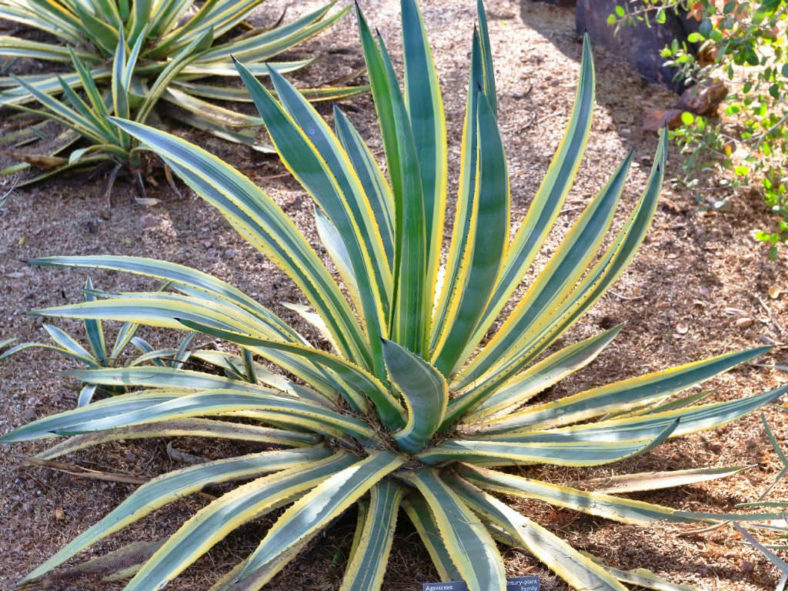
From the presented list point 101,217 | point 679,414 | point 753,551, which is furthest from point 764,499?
point 101,217

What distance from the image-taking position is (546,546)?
164 cm

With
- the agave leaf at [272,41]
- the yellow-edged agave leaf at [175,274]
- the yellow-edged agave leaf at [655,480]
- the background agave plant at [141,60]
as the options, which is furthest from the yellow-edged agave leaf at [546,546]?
the agave leaf at [272,41]

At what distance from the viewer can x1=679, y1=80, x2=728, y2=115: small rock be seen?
3059 mm

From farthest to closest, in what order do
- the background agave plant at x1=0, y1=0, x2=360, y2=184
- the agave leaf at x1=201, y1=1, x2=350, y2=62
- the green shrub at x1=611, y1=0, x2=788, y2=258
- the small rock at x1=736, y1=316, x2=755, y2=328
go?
the agave leaf at x1=201, y1=1, x2=350, y2=62
the background agave plant at x1=0, y1=0, x2=360, y2=184
the small rock at x1=736, y1=316, x2=755, y2=328
the green shrub at x1=611, y1=0, x2=788, y2=258

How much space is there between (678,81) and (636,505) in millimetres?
1996

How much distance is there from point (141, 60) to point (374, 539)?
2207 mm

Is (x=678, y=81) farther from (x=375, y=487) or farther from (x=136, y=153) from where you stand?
(x=375, y=487)

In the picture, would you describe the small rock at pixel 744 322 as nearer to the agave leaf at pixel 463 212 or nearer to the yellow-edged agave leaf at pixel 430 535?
the agave leaf at pixel 463 212

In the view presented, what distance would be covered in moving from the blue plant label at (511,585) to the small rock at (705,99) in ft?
6.63

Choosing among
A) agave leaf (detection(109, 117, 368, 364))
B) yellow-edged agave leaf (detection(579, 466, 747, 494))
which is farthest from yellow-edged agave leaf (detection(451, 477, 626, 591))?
agave leaf (detection(109, 117, 368, 364))

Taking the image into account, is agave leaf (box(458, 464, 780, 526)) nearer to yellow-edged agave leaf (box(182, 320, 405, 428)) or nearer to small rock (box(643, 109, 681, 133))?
yellow-edged agave leaf (box(182, 320, 405, 428))

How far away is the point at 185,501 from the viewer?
74.5 inches

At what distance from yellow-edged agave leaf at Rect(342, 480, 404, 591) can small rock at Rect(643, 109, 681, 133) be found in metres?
1.85

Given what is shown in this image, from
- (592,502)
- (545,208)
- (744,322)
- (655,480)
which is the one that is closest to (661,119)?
(744,322)
